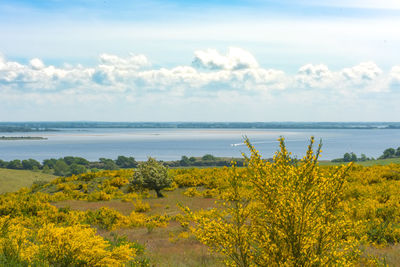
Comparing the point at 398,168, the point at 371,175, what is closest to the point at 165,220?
the point at 371,175

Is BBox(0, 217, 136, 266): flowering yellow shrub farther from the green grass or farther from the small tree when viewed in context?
the green grass

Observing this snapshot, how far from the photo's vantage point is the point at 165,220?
1736 cm

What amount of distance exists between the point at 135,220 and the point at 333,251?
12.1m

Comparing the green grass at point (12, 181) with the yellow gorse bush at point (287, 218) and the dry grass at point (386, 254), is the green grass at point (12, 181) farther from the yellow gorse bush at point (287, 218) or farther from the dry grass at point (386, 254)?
the yellow gorse bush at point (287, 218)

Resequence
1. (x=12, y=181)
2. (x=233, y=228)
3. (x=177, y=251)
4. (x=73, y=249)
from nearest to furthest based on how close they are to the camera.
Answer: (x=233, y=228)
(x=73, y=249)
(x=177, y=251)
(x=12, y=181)

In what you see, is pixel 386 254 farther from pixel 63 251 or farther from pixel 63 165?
A: pixel 63 165

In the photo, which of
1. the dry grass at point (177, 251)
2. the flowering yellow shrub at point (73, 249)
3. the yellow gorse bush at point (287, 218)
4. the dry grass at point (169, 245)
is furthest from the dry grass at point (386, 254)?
the flowering yellow shrub at point (73, 249)

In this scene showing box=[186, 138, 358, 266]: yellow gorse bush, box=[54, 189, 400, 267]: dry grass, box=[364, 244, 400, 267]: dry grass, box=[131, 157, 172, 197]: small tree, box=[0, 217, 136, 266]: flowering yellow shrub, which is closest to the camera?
box=[186, 138, 358, 266]: yellow gorse bush

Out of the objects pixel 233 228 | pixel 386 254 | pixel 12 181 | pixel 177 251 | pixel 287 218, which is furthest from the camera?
pixel 12 181

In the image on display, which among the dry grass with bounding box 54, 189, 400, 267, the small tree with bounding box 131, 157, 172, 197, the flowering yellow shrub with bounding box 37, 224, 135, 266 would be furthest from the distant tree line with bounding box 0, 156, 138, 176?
the flowering yellow shrub with bounding box 37, 224, 135, 266

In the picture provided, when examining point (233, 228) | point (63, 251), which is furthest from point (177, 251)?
point (233, 228)

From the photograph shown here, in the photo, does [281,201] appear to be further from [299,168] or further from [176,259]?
[176,259]

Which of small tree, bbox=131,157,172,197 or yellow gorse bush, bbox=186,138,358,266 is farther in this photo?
small tree, bbox=131,157,172,197

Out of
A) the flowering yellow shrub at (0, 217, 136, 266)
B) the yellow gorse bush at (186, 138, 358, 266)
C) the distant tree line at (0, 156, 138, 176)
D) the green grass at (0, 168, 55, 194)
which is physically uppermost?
the yellow gorse bush at (186, 138, 358, 266)
